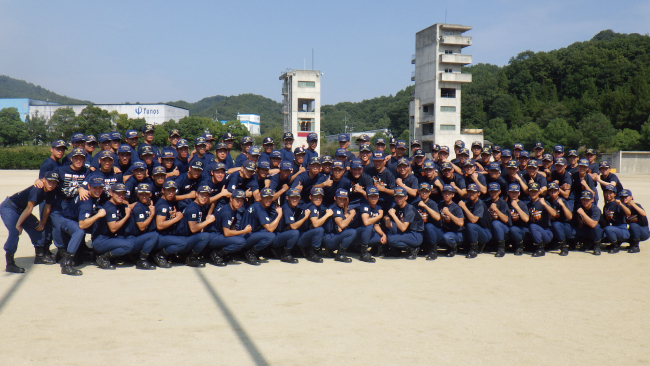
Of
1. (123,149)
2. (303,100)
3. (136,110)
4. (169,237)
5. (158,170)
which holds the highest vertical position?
(136,110)

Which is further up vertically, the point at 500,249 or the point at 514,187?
the point at 514,187

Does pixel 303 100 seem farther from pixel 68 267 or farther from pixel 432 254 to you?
pixel 68 267

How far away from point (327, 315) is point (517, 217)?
18.2ft

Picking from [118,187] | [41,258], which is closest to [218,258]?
[118,187]

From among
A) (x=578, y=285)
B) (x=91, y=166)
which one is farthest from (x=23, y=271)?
(x=578, y=285)

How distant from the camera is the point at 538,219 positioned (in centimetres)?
981

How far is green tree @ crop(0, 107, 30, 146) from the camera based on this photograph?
87.7 metres

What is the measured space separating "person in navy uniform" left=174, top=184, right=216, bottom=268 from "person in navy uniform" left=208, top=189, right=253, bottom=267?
155 millimetres

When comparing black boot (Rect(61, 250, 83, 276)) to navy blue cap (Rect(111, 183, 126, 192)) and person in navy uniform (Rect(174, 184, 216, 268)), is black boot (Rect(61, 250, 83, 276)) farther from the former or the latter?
person in navy uniform (Rect(174, 184, 216, 268))

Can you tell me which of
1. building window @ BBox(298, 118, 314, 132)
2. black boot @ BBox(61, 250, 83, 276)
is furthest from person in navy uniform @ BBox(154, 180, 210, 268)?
building window @ BBox(298, 118, 314, 132)

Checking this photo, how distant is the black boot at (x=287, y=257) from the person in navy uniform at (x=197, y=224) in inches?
55.5

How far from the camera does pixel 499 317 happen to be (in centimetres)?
579

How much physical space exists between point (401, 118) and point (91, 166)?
368ft

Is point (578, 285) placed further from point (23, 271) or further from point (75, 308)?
point (23, 271)
